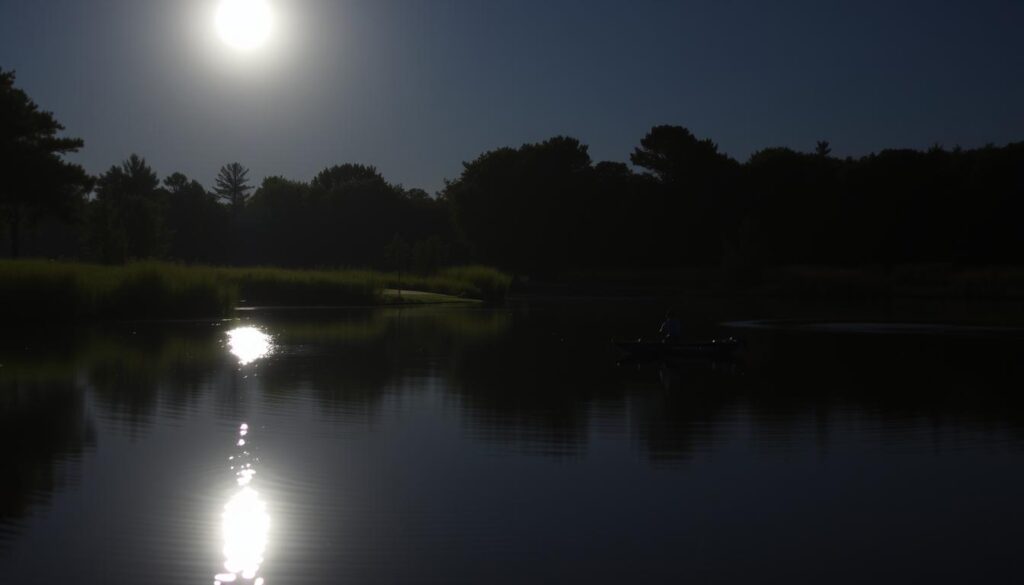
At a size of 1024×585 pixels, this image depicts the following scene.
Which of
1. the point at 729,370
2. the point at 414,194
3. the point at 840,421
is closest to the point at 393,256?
the point at 729,370

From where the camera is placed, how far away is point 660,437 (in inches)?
635

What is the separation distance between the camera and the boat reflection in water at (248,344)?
29.1 meters

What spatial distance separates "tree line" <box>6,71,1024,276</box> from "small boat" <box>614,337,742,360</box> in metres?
47.7

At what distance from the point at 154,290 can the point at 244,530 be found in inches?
1650

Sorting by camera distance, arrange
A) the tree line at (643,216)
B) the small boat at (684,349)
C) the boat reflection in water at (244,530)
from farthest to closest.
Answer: the tree line at (643,216)
the small boat at (684,349)
the boat reflection in water at (244,530)

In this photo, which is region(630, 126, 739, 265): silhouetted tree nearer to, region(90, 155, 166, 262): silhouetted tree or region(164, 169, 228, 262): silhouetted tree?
region(90, 155, 166, 262): silhouetted tree

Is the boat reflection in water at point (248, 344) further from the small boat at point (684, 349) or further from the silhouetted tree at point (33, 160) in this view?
the silhouetted tree at point (33, 160)

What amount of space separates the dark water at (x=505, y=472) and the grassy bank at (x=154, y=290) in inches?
642

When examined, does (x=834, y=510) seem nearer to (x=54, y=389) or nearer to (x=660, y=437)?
(x=660, y=437)

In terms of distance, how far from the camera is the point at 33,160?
2245 inches

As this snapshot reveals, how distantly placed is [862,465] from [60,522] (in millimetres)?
9888

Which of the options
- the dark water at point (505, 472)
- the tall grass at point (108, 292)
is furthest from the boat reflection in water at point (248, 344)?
the tall grass at point (108, 292)

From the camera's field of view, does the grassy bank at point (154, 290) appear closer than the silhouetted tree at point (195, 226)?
Yes

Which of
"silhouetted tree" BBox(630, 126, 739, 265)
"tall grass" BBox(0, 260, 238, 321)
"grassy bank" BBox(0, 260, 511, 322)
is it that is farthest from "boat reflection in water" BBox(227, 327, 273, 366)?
"silhouetted tree" BBox(630, 126, 739, 265)
